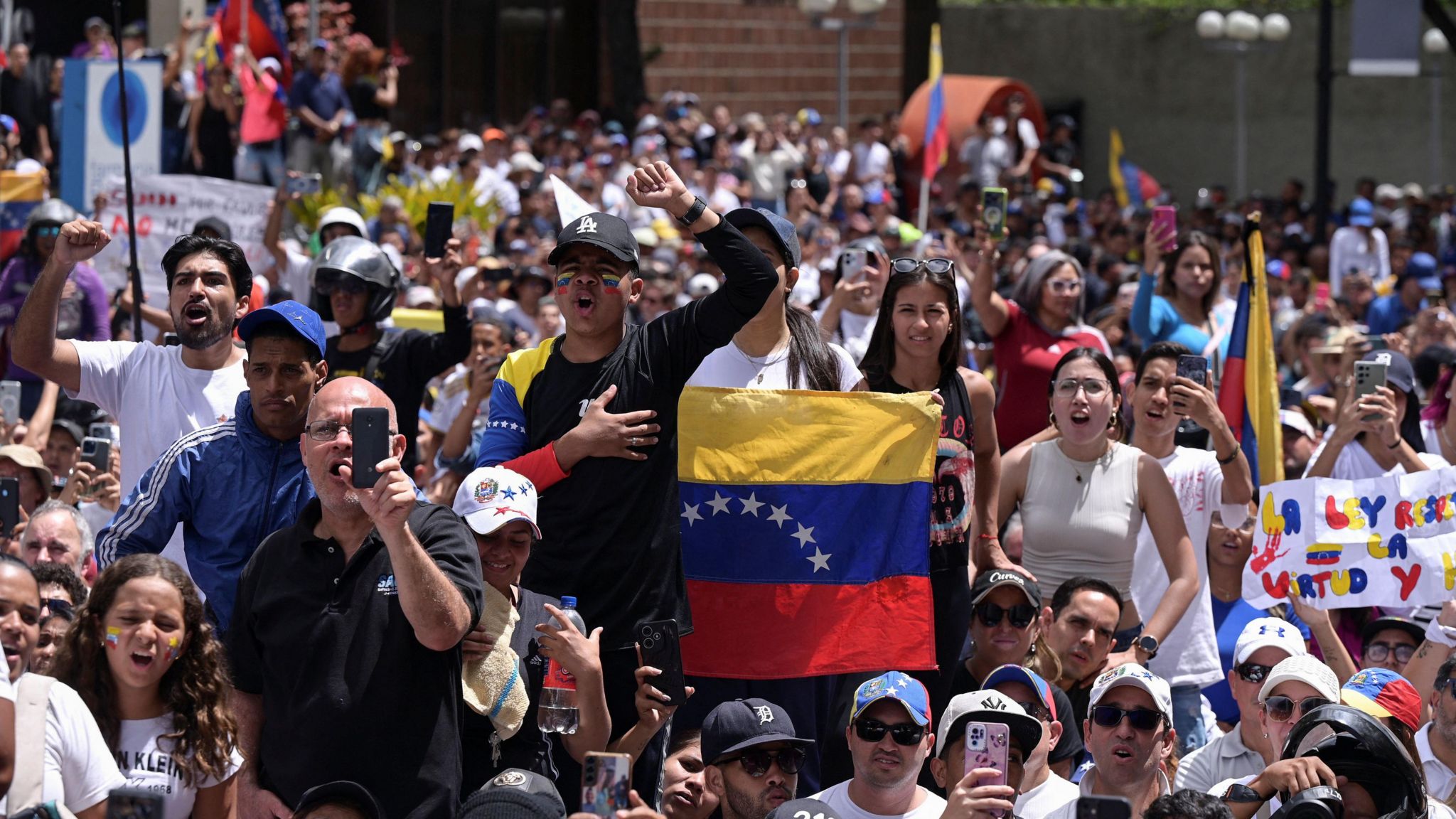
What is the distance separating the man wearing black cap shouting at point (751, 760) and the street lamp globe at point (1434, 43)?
26089mm

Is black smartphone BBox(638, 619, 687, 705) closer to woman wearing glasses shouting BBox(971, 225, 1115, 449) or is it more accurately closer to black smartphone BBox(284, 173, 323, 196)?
woman wearing glasses shouting BBox(971, 225, 1115, 449)

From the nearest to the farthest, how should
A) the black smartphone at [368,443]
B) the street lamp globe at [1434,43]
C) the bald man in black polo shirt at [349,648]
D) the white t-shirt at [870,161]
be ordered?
the black smartphone at [368,443] → the bald man in black polo shirt at [349,648] → the white t-shirt at [870,161] → the street lamp globe at [1434,43]

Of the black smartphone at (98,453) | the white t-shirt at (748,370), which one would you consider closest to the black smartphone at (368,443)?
the white t-shirt at (748,370)

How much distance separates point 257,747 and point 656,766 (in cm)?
122

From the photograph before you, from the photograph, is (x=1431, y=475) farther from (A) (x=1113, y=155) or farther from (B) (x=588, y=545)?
(A) (x=1113, y=155)

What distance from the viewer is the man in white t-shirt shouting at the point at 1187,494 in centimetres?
689

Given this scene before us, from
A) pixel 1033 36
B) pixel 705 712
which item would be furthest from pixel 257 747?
pixel 1033 36

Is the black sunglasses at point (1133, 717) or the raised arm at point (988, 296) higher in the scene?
the raised arm at point (988, 296)

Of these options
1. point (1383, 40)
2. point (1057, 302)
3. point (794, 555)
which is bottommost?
point (794, 555)

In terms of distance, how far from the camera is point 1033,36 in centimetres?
3419

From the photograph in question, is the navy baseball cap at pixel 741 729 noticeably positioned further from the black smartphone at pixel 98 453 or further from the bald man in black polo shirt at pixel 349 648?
the black smartphone at pixel 98 453

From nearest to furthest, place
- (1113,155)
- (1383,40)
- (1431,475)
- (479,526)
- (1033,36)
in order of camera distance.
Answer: (479,526) < (1431,475) < (1383,40) < (1113,155) < (1033,36)

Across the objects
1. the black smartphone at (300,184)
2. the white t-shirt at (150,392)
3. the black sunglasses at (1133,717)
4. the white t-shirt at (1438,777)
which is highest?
the black smartphone at (300,184)

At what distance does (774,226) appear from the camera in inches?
228
